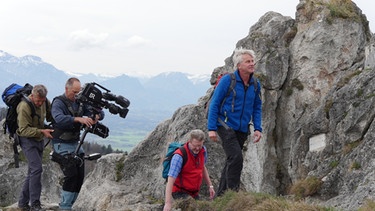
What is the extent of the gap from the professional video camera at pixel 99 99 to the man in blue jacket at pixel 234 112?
270 cm

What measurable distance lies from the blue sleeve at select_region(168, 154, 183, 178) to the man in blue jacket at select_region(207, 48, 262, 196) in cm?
103

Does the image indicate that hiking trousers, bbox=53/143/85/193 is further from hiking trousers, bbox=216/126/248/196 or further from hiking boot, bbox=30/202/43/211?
hiking trousers, bbox=216/126/248/196

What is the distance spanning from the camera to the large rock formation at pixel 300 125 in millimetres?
14179

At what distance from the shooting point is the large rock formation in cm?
1418

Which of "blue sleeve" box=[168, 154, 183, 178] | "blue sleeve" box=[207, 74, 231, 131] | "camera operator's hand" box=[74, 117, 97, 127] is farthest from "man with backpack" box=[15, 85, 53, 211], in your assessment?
"blue sleeve" box=[207, 74, 231, 131]

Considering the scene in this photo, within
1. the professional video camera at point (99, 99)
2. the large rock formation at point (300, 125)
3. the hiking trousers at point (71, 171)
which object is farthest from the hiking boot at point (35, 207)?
the professional video camera at point (99, 99)

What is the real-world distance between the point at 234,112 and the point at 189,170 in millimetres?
1807

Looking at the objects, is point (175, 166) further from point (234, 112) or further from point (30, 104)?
point (30, 104)

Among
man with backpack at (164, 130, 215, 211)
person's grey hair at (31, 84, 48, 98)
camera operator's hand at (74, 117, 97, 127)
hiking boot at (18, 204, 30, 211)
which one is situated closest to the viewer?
man with backpack at (164, 130, 215, 211)

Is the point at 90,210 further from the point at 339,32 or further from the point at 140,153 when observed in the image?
the point at 339,32

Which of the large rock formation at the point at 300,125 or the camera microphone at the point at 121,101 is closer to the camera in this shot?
the camera microphone at the point at 121,101

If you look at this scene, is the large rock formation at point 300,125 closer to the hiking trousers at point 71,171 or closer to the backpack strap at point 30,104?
the hiking trousers at point 71,171

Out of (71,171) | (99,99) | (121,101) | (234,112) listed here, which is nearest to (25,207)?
(71,171)

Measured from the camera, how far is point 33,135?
495 inches
